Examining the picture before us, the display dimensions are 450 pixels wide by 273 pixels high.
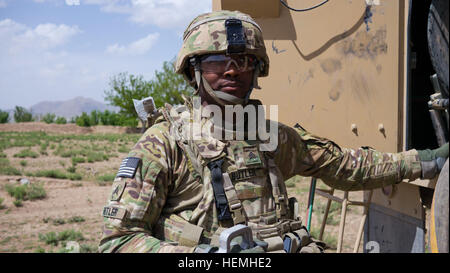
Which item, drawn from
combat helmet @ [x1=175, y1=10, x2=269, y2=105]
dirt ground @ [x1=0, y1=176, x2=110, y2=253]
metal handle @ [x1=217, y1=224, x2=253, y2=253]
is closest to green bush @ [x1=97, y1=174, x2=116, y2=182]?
dirt ground @ [x1=0, y1=176, x2=110, y2=253]

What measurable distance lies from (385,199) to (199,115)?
247 centimetres

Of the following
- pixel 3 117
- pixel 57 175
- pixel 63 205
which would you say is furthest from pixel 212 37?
pixel 3 117

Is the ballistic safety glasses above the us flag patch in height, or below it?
above

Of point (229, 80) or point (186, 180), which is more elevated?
point (229, 80)

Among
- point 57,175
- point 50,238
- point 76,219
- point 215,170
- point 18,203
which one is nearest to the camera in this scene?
point 215,170

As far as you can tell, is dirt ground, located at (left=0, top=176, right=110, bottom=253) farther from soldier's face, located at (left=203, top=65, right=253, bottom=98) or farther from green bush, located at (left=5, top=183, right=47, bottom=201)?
soldier's face, located at (left=203, top=65, right=253, bottom=98)

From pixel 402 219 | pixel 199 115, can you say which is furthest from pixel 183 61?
pixel 402 219

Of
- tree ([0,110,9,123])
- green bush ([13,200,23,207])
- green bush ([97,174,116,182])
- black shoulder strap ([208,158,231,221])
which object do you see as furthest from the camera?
tree ([0,110,9,123])

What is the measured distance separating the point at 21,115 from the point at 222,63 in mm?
49160

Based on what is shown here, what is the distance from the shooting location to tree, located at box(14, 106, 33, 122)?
45.3m

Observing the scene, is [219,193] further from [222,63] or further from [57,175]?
[57,175]

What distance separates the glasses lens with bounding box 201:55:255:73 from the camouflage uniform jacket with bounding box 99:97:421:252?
1.28 ft

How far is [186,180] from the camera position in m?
2.15
